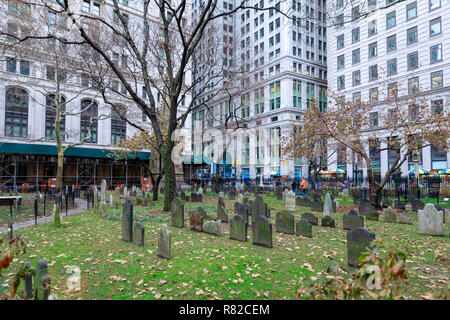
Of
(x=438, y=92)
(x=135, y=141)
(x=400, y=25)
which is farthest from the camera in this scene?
(x=400, y=25)

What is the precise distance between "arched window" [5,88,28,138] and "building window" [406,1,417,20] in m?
50.6

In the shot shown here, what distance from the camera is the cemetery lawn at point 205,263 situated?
4.10m

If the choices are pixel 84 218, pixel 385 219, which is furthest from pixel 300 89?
pixel 84 218

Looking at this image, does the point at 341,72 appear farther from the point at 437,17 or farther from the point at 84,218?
the point at 84,218

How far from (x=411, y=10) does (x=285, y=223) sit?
42263mm

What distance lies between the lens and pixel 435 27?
108 feet

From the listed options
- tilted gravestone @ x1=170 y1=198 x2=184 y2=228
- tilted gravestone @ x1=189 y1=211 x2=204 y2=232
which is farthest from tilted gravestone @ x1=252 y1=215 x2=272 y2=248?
tilted gravestone @ x1=170 y1=198 x2=184 y2=228

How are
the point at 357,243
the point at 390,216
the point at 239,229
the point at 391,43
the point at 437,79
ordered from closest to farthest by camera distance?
the point at 357,243
the point at 239,229
the point at 390,216
the point at 437,79
the point at 391,43

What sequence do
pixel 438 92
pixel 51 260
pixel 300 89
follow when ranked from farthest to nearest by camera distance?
pixel 300 89
pixel 438 92
pixel 51 260

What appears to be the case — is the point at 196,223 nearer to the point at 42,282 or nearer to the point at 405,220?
the point at 42,282

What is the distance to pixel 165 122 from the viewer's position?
69.0 ft

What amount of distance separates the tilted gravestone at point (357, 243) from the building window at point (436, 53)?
39.2m

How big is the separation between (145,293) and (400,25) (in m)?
46.3

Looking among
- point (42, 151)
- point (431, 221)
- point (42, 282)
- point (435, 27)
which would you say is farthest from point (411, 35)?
point (42, 151)
